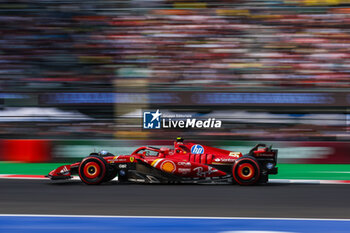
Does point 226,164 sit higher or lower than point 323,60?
lower

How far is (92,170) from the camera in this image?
852cm

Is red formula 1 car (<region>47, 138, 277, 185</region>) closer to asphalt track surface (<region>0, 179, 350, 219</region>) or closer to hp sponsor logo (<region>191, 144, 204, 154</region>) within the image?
hp sponsor logo (<region>191, 144, 204, 154</region>)

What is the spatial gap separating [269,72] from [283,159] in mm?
2854

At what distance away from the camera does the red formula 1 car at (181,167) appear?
8.32m

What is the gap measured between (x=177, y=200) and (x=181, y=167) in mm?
1272

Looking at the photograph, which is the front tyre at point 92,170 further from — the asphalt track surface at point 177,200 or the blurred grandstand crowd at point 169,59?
the blurred grandstand crowd at point 169,59

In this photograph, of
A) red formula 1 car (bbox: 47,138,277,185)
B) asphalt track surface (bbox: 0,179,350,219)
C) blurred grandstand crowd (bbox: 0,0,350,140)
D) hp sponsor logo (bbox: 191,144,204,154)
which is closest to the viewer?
asphalt track surface (bbox: 0,179,350,219)

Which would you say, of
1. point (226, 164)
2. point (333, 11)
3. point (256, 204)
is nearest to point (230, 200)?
point (256, 204)

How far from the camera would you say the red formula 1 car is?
8.32m

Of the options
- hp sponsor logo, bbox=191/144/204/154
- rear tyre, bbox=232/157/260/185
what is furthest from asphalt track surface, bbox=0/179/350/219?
hp sponsor logo, bbox=191/144/204/154

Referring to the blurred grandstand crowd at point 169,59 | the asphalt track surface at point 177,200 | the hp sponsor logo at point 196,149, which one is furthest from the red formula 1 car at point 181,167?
the blurred grandstand crowd at point 169,59

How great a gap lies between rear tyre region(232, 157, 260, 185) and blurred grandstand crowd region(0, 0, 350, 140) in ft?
16.0

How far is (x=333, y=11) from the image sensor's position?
589 inches

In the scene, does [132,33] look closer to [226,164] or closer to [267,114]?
[267,114]
